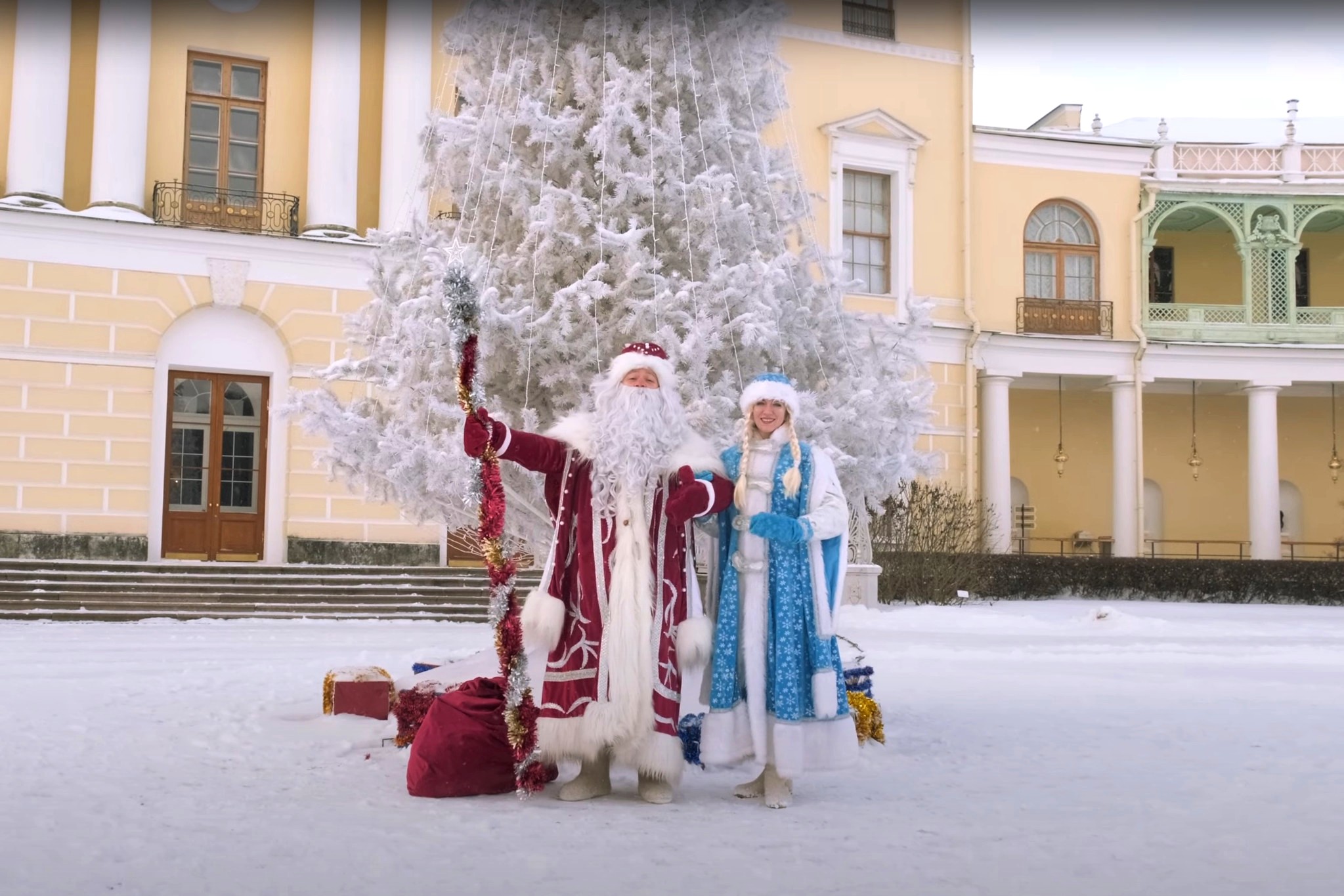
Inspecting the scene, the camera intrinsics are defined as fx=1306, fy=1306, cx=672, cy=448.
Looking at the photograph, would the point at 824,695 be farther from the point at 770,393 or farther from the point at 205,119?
the point at 205,119

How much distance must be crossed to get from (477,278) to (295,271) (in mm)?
11787

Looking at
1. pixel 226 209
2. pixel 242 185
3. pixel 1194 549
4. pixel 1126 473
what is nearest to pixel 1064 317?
pixel 1126 473

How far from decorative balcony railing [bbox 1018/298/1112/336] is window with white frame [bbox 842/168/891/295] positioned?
9.48 ft

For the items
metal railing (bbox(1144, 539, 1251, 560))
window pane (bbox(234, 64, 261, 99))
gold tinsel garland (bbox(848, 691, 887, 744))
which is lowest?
gold tinsel garland (bbox(848, 691, 887, 744))

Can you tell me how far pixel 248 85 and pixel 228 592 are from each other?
6686mm

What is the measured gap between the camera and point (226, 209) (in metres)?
17.8

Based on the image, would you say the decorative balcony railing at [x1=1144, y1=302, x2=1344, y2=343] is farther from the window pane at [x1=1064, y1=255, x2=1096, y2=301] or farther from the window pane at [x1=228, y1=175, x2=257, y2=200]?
the window pane at [x1=228, y1=175, x2=257, y2=200]

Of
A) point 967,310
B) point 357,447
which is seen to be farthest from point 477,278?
point 967,310

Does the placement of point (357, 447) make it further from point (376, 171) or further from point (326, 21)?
point (376, 171)

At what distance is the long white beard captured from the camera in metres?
4.88

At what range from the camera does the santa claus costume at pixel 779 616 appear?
4.80 metres

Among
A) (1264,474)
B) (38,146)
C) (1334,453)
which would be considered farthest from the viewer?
(1334,453)

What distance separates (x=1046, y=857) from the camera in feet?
12.8

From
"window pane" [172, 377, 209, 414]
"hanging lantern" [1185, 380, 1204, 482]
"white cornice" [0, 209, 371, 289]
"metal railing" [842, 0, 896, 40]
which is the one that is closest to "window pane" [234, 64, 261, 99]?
"white cornice" [0, 209, 371, 289]
